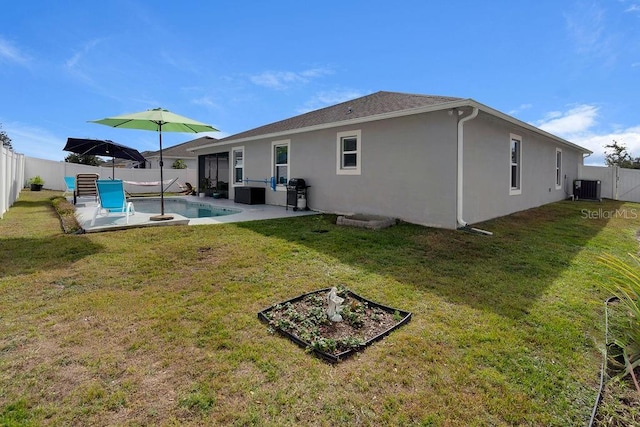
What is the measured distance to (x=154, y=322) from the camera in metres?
3.01

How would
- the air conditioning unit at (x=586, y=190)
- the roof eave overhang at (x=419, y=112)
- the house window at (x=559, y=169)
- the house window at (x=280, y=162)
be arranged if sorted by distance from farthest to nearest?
the air conditioning unit at (x=586, y=190), the house window at (x=559, y=169), the house window at (x=280, y=162), the roof eave overhang at (x=419, y=112)

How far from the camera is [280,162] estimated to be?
39.3 ft

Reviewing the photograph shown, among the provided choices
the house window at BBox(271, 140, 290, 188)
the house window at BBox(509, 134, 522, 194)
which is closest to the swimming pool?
the house window at BBox(271, 140, 290, 188)

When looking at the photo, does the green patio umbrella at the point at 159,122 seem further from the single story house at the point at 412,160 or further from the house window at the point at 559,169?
the house window at the point at 559,169

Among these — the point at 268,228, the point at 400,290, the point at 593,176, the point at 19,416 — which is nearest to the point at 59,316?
the point at 19,416

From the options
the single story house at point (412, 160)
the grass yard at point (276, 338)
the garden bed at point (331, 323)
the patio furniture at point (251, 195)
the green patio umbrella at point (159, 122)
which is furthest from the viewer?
the patio furniture at point (251, 195)

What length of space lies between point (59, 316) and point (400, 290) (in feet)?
11.6

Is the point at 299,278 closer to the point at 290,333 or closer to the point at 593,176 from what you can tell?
the point at 290,333

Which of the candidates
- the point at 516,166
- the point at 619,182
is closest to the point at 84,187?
the point at 516,166

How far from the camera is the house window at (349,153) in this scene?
9.13 m

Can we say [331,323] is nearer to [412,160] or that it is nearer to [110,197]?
[412,160]

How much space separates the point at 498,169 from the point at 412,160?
2.91 metres

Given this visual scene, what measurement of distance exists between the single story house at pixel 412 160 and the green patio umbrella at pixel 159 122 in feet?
11.6

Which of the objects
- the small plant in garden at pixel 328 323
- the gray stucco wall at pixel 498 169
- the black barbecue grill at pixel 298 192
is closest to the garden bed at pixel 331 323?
the small plant in garden at pixel 328 323
